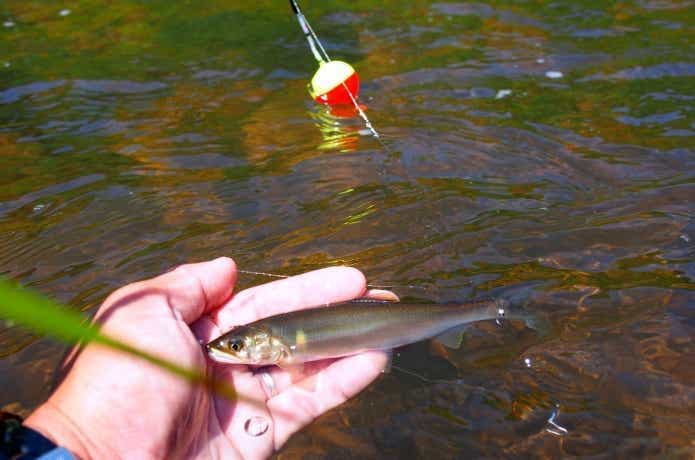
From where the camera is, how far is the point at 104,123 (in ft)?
24.9

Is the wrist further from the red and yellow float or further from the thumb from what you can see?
the red and yellow float

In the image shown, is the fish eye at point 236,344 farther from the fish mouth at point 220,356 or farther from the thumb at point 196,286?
the thumb at point 196,286

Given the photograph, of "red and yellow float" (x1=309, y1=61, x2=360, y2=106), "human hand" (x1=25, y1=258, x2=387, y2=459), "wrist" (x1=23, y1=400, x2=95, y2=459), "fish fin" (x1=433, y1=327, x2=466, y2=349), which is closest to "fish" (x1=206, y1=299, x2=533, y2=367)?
"fish fin" (x1=433, y1=327, x2=466, y2=349)

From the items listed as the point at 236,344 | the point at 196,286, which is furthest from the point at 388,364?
the point at 196,286

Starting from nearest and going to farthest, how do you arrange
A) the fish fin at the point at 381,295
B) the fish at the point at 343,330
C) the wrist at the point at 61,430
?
the wrist at the point at 61,430 < the fish at the point at 343,330 < the fish fin at the point at 381,295

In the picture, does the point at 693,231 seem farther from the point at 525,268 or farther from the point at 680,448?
the point at 680,448

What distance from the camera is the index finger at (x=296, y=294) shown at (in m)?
3.94

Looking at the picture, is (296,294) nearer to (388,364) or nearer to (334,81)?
(388,364)

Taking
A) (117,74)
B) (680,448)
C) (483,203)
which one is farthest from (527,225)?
(117,74)

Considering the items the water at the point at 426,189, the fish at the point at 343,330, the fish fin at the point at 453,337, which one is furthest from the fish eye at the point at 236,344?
the fish fin at the point at 453,337

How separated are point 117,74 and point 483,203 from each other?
5.83m

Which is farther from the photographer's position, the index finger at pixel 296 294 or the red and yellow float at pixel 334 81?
the red and yellow float at pixel 334 81

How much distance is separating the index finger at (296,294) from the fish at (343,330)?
0.68 ft

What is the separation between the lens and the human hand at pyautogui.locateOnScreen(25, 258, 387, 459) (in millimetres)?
2877
